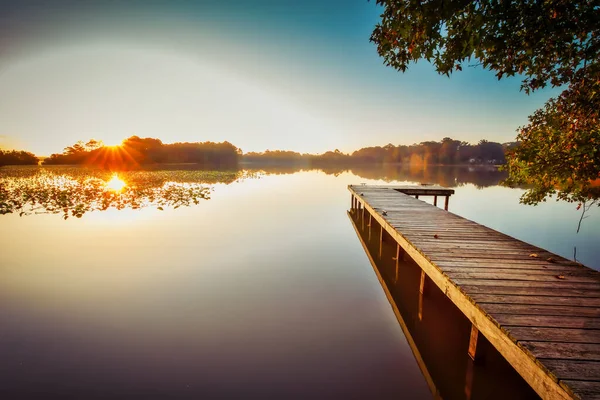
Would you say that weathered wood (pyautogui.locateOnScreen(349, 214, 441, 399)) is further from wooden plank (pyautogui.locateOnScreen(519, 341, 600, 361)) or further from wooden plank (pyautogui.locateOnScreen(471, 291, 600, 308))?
wooden plank (pyautogui.locateOnScreen(519, 341, 600, 361))

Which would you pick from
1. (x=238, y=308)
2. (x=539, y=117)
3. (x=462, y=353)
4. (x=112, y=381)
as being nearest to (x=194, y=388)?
(x=112, y=381)

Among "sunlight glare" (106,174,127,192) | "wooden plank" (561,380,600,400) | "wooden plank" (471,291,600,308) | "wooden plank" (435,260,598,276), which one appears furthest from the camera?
"sunlight glare" (106,174,127,192)

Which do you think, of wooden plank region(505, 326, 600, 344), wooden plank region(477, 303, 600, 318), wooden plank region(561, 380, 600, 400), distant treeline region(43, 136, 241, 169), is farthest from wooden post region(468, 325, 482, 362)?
distant treeline region(43, 136, 241, 169)

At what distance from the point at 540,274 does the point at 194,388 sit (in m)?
5.49

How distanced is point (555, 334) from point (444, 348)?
2361 millimetres

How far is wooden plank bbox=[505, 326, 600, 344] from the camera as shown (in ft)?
8.82

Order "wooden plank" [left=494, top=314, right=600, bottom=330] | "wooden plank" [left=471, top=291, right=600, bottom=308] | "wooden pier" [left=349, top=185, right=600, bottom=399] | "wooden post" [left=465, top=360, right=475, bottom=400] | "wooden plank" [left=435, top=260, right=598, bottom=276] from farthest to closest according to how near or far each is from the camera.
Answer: "wooden plank" [left=435, top=260, right=598, bottom=276] → "wooden post" [left=465, top=360, right=475, bottom=400] → "wooden plank" [left=471, top=291, right=600, bottom=308] → "wooden plank" [left=494, top=314, right=600, bottom=330] → "wooden pier" [left=349, top=185, right=600, bottom=399]

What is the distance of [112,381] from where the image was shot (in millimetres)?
4020

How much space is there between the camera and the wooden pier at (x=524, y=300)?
2.36 m

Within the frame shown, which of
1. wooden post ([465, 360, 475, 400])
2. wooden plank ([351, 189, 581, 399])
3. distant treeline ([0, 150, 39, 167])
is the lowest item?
wooden post ([465, 360, 475, 400])

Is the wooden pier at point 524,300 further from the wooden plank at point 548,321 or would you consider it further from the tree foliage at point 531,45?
the tree foliage at point 531,45

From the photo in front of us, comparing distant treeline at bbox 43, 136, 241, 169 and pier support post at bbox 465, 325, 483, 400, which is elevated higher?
distant treeline at bbox 43, 136, 241, 169

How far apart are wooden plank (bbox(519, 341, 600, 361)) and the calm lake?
172 centimetres

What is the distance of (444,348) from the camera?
4.79 m
